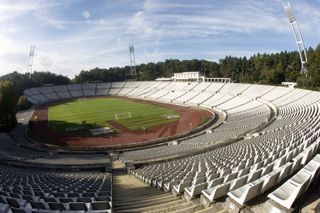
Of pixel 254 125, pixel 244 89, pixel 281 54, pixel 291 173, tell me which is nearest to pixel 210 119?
pixel 254 125

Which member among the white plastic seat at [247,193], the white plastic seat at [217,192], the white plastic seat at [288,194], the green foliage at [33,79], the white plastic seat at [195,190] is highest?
the green foliage at [33,79]

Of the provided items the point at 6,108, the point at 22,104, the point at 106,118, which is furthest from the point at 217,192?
the point at 22,104

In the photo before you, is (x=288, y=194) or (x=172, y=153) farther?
(x=172, y=153)

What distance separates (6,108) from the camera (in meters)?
47.4

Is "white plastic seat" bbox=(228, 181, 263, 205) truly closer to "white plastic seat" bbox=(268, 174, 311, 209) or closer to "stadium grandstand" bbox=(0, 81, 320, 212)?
"stadium grandstand" bbox=(0, 81, 320, 212)

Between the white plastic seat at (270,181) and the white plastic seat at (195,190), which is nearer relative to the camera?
the white plastic seat at (270,181)

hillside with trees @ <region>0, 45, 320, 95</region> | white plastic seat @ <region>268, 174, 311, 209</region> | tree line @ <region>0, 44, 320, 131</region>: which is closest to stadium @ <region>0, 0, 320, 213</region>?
white plastic seat @ <region>268, 174, 311, 209</region>

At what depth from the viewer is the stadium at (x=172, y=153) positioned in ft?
24.5

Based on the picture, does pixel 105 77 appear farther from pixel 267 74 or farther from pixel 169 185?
pixel 169 185

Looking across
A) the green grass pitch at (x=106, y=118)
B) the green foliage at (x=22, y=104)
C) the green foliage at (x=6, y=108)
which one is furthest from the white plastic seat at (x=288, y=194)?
the green foliage at (x=22, y=104)

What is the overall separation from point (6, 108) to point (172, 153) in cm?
3499

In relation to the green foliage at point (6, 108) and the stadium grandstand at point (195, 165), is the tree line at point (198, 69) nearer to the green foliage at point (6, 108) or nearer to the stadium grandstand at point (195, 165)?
the green foliage at point (6, 108)

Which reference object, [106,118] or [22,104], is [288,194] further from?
[22,104]

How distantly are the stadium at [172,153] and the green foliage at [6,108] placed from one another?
393mm
